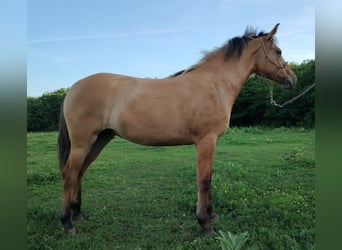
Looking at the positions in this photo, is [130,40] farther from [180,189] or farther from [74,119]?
[180,189]

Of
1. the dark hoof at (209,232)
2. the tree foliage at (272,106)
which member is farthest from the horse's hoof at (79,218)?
the tree foliage at (272,106)

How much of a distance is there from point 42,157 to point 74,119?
858 mm

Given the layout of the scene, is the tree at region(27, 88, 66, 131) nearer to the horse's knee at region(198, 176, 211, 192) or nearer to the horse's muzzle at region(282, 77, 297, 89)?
the horse's knee at region(198, 176, 211, 192)

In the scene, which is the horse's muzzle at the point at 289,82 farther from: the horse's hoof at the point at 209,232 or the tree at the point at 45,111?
the tree at the point at 45,111

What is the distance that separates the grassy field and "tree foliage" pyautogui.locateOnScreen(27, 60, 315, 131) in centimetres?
9

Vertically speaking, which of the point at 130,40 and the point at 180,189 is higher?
the point at 130,40

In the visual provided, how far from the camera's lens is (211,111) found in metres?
2.50

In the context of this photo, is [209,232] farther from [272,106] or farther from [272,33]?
[272,33]

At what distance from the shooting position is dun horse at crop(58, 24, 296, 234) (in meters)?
2.50

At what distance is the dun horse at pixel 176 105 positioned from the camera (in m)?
2.50

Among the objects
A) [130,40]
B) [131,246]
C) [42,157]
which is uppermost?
[130,40]

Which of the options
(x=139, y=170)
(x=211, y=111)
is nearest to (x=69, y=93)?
(x=139, y=170)

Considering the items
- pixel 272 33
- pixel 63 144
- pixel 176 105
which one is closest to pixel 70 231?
pixel 63 144

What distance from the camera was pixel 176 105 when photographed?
2.51 m
